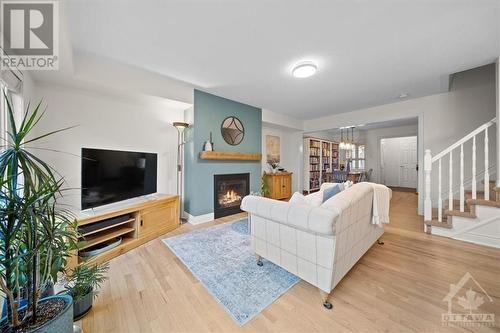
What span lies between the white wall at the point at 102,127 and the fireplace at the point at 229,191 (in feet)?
2.85

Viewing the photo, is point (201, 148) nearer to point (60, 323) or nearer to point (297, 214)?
point (297, 214)

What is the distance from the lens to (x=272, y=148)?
229 inches

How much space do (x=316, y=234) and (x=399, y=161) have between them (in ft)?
24.7

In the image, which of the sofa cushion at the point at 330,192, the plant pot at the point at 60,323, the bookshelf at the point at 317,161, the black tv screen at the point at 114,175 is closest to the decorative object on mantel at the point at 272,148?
the bookshelf at the point at 317,161

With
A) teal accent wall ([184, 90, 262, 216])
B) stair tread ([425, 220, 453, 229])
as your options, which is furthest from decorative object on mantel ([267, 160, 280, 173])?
stair tread ([425, 220, 453, 229])

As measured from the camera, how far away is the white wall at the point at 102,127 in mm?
2400

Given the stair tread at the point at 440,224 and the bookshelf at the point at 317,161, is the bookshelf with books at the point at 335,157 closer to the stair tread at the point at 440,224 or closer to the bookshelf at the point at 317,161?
the bookshelf at the point at 317,161

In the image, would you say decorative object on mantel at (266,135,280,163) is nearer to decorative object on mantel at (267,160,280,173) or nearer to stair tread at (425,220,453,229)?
decorative object on mantel at (267,160,280,173)

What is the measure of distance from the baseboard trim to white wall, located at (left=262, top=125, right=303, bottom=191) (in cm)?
259

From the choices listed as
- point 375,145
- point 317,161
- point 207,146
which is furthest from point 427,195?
point 375,145

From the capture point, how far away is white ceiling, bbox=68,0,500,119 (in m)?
1.57

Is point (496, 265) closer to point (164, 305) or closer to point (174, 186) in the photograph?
point (164, 305)

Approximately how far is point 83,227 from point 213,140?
2.28 m

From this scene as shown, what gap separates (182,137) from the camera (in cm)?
361
